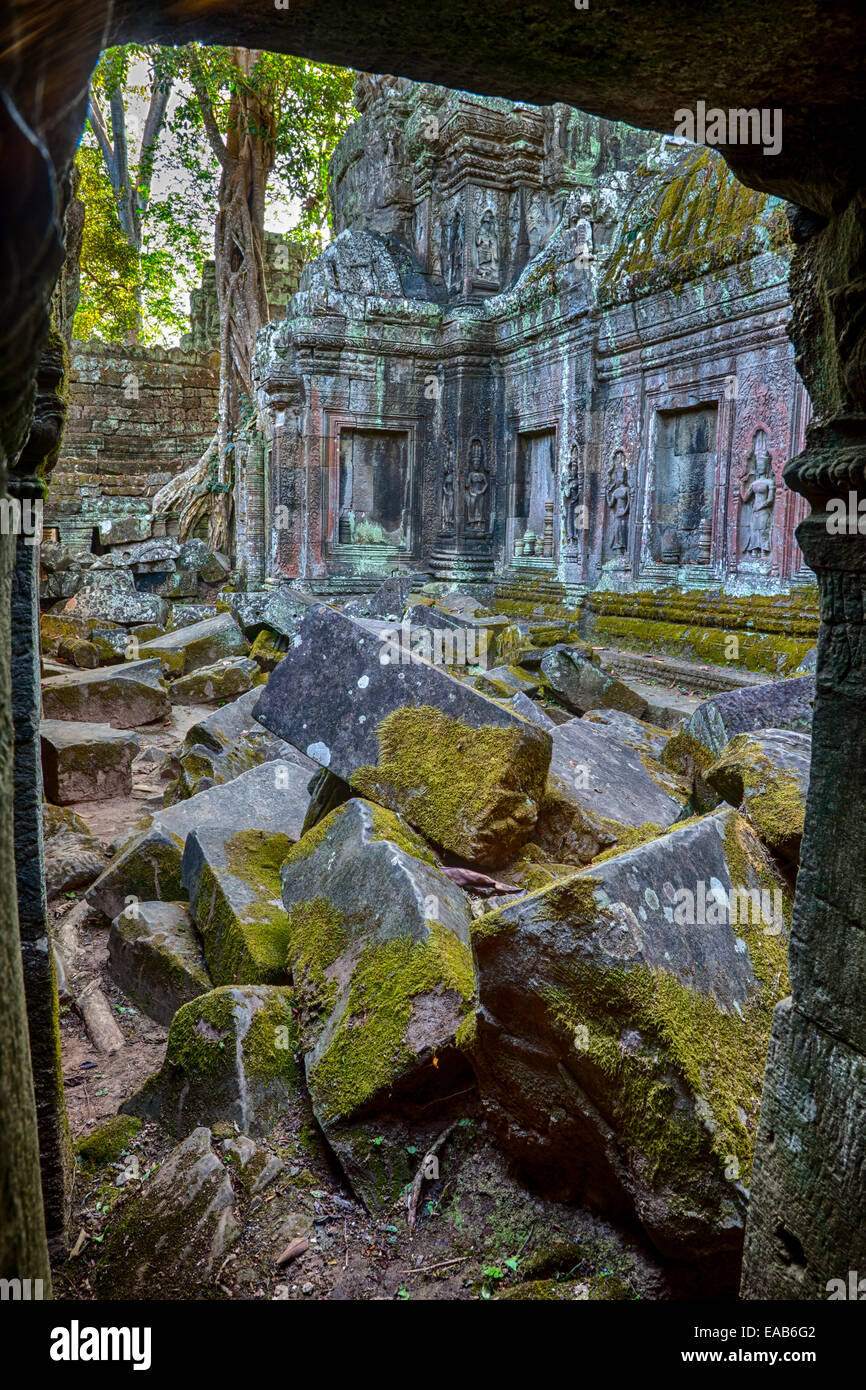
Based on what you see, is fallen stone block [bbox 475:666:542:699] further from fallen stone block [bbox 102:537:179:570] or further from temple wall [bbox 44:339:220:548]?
temple wall [bbox 44:339:220:548]

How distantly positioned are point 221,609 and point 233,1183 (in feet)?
36.0

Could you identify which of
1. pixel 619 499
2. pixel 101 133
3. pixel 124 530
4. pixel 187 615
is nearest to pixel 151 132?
pixel 101 133

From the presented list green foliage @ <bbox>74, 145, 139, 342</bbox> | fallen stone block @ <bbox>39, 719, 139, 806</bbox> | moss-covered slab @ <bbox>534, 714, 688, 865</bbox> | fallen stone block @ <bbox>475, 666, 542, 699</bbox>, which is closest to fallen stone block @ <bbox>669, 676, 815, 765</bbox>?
moss-covered slab @ <bbox>534, 714, 688, 865</bbox>

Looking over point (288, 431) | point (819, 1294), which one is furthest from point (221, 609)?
point (819, 1294)

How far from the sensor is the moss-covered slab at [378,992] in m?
2.28

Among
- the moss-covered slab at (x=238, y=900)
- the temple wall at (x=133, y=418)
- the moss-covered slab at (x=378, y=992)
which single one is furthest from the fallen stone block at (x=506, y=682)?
the temple wall at (x=133, y=418)

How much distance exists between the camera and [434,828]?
333 centimetres

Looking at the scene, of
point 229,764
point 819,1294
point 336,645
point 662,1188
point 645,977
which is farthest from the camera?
point 229,764

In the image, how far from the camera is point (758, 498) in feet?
25.0

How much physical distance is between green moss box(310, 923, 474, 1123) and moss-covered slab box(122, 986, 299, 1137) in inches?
6.2

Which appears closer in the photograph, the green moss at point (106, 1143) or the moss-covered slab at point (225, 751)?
the green moss at point (106, 1143)

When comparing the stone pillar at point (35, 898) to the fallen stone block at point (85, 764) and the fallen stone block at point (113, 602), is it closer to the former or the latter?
the fallen stone block at point (85, 764)

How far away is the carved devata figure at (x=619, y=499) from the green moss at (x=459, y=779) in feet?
21.0

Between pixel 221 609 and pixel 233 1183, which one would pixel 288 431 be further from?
pixel 233 1183
